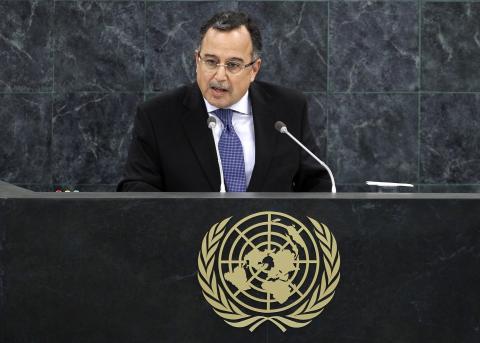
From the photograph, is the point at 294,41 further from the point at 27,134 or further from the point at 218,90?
the point at 218,90

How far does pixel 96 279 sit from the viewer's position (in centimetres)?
182

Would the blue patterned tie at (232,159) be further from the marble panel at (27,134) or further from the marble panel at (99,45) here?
the marble panel at (27,134)

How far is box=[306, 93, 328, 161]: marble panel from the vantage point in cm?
504

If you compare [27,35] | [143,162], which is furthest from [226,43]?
[27,35]

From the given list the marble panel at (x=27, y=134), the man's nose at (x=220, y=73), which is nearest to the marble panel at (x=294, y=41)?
the marble panel at (x=27, y=134)

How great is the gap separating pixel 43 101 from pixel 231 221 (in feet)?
11.4

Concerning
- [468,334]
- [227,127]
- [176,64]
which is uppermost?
[176,64]

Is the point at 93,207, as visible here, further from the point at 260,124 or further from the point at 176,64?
the point at 176,64

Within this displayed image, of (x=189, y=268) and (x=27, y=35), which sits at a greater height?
(x=27, y=35)

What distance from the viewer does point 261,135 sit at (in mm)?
2848

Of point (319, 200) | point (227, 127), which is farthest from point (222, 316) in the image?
point (227, 127)

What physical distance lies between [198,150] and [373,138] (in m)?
2.47

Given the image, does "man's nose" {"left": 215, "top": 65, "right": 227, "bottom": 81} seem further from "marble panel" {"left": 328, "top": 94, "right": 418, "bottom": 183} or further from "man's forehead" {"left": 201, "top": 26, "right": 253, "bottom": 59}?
"marble panel" {"left": 328, "top": 94, "right": 418, "bottom": 183}

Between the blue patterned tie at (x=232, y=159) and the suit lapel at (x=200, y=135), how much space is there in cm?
3
